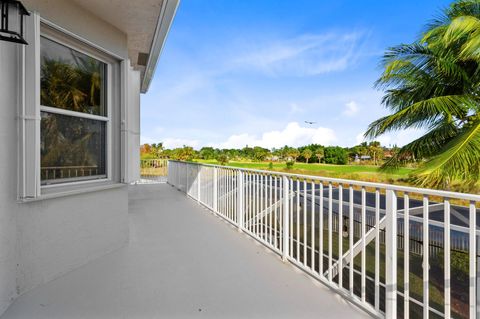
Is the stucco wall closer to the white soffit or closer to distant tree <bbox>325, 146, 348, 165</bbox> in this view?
the white soffit

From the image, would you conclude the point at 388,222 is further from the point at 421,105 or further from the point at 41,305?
the point at 421,105

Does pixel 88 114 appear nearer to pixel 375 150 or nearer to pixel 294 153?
pixel 375 150

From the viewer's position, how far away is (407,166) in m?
8.16

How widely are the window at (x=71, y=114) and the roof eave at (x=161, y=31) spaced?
0.83 m

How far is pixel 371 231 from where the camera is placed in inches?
99.4

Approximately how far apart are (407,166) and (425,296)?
767 centimetres

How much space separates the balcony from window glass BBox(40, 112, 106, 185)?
0.97 metres

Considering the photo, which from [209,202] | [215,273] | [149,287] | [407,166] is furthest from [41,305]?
[407,166]

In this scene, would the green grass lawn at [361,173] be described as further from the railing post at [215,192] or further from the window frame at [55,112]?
the window frame at [55,112]

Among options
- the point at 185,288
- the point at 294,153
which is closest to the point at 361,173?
the point at 294,153

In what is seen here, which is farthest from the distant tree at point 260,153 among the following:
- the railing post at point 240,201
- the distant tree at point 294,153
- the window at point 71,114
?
the window at point 71,114

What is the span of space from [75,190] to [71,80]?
115 cm

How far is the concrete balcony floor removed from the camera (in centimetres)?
199

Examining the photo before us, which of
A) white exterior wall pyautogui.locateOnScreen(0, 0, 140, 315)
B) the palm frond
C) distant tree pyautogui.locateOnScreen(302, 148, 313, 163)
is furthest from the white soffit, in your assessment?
distant tree pyautogui.locateOnScreen(302, 148, 313, 163)
